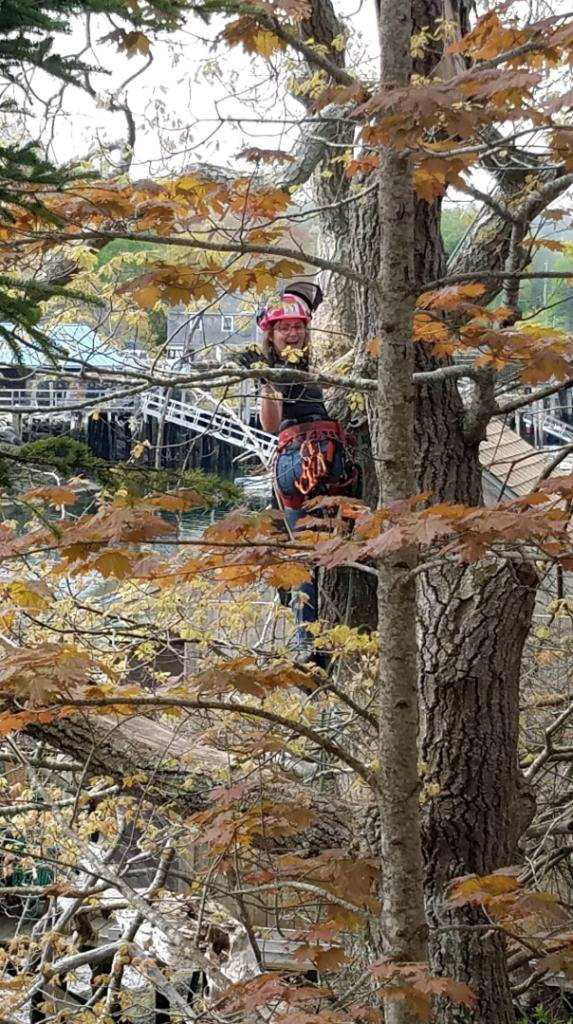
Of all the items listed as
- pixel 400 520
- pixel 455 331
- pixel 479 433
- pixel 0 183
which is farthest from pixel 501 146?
pixel 479 433

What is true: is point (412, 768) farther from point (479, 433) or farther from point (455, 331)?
point (479, 433)

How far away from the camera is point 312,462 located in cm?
512

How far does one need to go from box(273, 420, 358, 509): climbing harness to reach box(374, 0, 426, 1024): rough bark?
2641 mm

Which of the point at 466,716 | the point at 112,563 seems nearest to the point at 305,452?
the point at 466,716

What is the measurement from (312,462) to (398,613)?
8.89 ft

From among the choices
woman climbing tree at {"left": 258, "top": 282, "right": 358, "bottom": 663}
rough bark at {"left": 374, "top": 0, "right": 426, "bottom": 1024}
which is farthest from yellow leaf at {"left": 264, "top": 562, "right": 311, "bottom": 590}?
woman climbing tree at {"left": 258, "top": 282, "right": 358, "bottom": 663}

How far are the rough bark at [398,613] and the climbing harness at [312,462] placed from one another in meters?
2.64

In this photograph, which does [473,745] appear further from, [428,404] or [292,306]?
[292,306]

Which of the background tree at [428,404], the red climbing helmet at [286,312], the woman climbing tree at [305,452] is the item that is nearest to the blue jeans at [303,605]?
the woman climbing tree at [305,452]

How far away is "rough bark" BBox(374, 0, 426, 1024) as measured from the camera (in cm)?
245

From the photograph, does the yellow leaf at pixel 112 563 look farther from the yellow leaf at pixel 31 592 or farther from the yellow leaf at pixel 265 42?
the yellow leaf at pixel 265 42

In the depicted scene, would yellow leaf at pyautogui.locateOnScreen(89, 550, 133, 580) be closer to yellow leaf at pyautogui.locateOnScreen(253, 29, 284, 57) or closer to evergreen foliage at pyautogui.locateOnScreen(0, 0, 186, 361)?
evergreen foliage at pyautogui.locateOnScreen(0, 0, 186, 361)

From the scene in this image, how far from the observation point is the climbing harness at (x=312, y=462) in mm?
5137

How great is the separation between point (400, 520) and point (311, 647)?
295 centimetres
